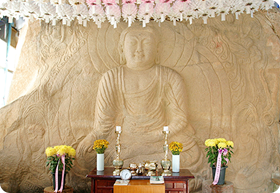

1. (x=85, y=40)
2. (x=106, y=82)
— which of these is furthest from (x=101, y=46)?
(x=106, y=82)

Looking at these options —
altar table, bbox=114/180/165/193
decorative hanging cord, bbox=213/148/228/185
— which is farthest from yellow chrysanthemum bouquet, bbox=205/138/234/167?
altar table, bbox=114/180/165/193

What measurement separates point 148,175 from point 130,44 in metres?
2.17

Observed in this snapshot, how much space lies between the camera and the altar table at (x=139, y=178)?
3289 mm

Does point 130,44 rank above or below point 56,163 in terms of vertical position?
above

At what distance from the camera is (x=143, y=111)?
14.3 feet

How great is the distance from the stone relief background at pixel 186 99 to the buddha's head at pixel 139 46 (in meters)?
0.22

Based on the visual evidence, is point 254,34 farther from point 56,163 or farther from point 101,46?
point 56,163

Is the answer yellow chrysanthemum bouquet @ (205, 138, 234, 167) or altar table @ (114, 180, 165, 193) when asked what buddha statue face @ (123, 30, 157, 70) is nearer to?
yellow chrysanthemum bouquet @ (205, 138, 234, 167)

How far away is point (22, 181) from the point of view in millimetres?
4215

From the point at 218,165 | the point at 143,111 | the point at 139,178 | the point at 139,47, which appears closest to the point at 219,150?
the point at 218,165

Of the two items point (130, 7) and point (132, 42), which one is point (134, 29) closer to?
point (132, 42)

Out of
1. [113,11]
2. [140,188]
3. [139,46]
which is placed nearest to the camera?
[140,188]

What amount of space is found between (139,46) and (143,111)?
1087mm

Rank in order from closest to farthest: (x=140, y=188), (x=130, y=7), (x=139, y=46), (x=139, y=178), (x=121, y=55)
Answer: (x=140, y=188)
(x=139, y=178)
(x=130, y=7)
(x=139, y=46)
(x=121, y=55)
